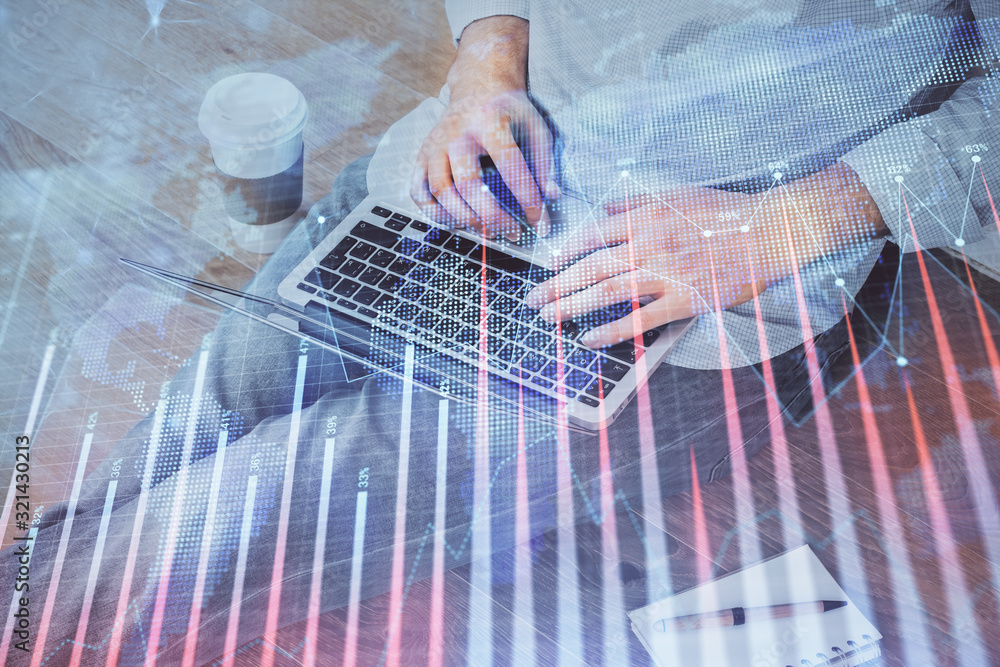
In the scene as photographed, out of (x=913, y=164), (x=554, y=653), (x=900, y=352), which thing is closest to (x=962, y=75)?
(x=913, y=164)

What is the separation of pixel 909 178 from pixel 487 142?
0.32 meters

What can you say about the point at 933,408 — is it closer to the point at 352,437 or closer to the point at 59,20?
the point at 352,437

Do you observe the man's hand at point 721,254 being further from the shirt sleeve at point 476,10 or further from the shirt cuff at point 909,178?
the shirt sleeve at point 476,10

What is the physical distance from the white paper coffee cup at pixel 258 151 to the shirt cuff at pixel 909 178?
44 cm

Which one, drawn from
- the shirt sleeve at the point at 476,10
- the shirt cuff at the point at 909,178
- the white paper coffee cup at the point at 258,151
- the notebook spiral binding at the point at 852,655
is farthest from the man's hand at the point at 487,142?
the notebook spiral binding at the point at 852,655

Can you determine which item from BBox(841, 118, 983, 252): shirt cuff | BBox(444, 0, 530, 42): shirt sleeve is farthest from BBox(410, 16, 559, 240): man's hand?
BBox(841, 118, 983, 252): shirt cuff

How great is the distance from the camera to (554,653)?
40 cm

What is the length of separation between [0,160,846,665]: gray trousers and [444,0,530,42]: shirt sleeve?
0.35 m

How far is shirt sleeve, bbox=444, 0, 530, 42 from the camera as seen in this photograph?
0.56 metres

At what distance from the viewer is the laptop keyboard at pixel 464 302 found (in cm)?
41

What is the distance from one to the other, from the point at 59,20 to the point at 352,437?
59cm

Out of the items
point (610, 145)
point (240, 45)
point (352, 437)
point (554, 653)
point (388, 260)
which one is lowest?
point (554, 653)

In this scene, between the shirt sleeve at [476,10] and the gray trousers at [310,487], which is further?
the shirt sleeve at [476,10]

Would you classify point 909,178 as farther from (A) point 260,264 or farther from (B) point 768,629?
(A) point 260,264
